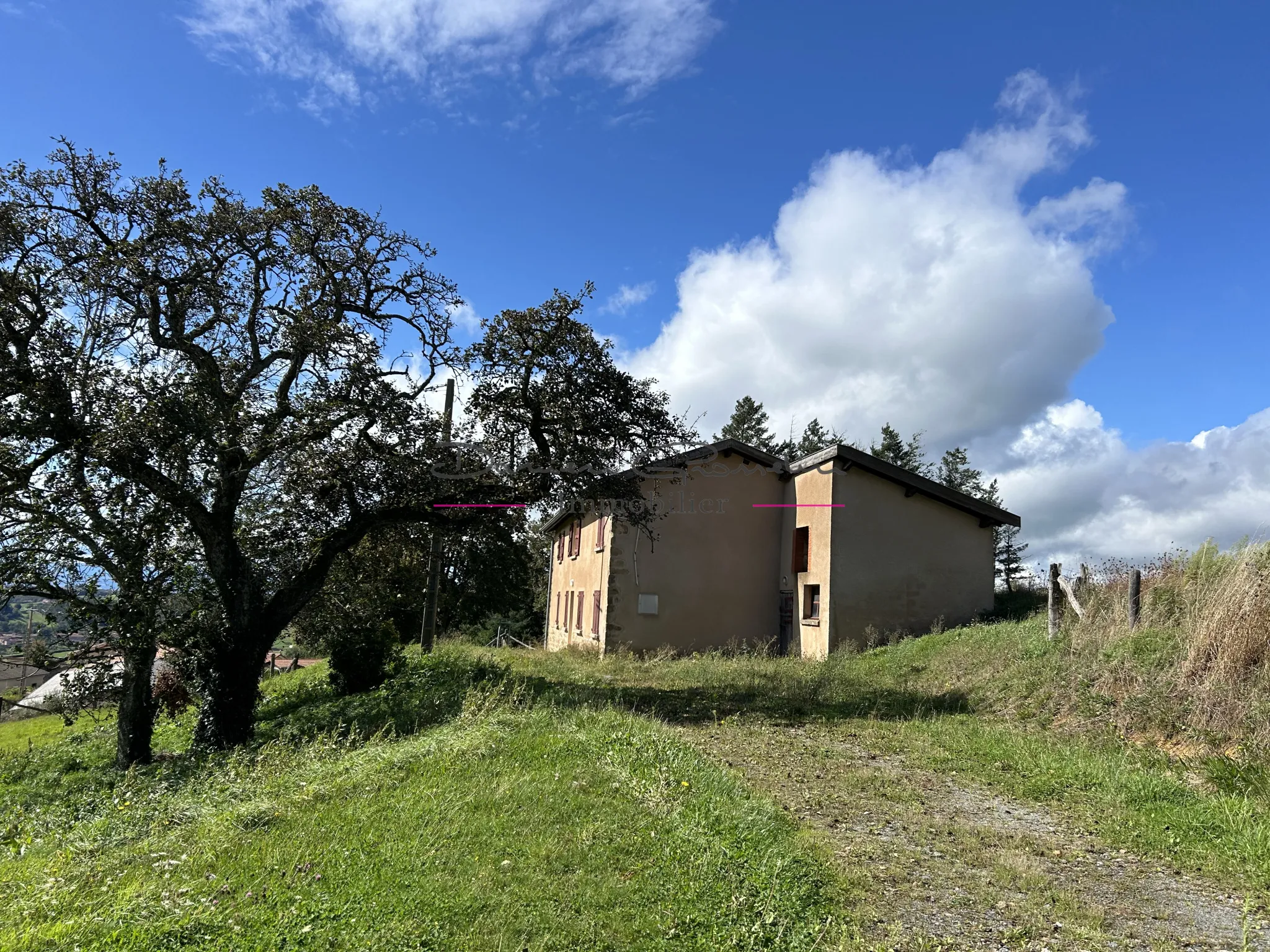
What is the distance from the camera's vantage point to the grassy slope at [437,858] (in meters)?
3.74

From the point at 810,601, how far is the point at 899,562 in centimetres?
244

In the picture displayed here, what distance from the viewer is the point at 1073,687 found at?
966 cm

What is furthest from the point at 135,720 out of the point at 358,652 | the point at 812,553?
the point at 812,553

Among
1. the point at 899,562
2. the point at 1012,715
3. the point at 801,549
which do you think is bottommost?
the point at 1012,715

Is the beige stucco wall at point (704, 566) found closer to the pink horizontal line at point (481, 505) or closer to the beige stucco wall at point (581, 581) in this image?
the beige stucco wall at point (581, 581)

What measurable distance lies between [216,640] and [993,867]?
1123 centimetres

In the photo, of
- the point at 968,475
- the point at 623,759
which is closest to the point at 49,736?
the point at 623,759

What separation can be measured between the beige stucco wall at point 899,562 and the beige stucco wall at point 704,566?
3423 mm

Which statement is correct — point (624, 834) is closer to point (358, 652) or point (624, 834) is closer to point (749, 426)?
point (358, 652)

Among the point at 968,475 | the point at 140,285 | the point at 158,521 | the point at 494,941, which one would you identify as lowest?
the point at 494,941

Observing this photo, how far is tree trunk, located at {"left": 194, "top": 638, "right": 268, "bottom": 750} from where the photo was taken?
39.3 ft

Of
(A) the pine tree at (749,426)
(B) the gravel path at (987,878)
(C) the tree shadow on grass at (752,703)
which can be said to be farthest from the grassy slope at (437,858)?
(A) the pine tree at (749,426)

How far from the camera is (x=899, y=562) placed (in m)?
18.9

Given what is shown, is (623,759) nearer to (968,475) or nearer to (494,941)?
(494,941)
